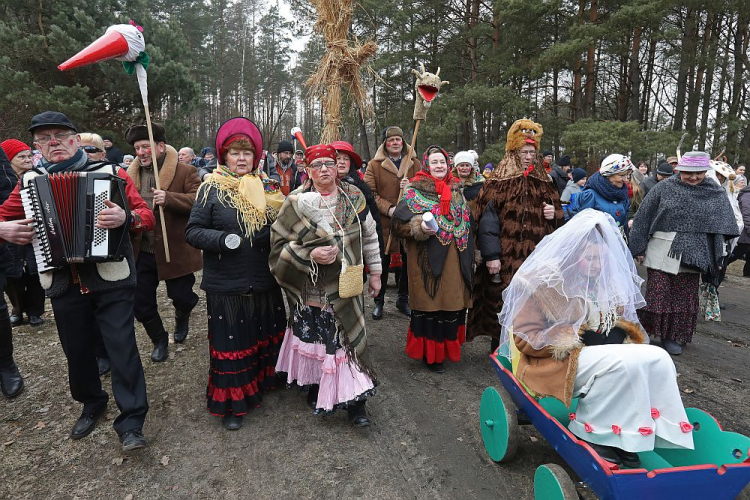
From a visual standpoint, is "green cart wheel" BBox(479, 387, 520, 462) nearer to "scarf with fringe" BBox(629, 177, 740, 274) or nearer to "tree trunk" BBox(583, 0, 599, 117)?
"scarf with fringe" BBox(629, 177, 740, 274)

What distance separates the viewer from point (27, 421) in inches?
137

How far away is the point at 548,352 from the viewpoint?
101 inches

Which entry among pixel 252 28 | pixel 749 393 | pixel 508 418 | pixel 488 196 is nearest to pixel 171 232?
pixel 488 196

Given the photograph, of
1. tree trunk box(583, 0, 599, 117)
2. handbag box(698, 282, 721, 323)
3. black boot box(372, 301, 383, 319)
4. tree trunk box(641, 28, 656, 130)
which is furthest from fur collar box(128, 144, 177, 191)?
tree trunk box(641, 28, 656, 130)

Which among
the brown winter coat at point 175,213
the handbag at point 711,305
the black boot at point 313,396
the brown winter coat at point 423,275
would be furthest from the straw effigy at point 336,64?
the handbag at point 711,305

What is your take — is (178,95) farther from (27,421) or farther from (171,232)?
(27,421)

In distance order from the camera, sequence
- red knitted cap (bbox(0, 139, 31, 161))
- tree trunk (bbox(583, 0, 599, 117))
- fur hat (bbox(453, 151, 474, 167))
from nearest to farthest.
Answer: red knitted cap (bbox(0, 139, 31, 161)) → fur hat (bbox(453, 151, 474, 167)) → tree trunk (bbox(583, 0, 599, 117))

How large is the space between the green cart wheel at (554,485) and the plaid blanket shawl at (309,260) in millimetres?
1447

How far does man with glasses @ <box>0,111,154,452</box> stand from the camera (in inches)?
Result: 111

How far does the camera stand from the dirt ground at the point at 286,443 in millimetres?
2752

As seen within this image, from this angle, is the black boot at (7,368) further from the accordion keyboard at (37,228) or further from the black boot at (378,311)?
the black boot at (378,311)

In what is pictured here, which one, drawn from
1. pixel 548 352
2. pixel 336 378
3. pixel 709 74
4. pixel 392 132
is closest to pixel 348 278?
pixel 336 378

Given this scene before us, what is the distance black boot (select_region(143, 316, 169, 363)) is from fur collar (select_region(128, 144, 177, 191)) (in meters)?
1.34

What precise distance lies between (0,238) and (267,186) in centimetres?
173
